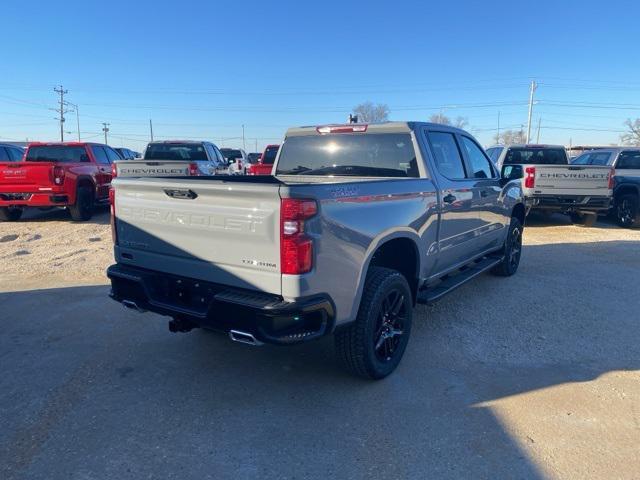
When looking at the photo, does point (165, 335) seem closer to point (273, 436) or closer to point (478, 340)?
point (273, 436)

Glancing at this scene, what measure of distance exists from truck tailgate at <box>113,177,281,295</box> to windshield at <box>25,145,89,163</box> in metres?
9.63

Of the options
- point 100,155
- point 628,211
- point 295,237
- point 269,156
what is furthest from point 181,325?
point 269,156

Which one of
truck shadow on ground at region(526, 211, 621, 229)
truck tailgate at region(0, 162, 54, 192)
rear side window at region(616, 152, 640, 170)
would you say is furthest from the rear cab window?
rear side window at region(616, 152, 640, 170)

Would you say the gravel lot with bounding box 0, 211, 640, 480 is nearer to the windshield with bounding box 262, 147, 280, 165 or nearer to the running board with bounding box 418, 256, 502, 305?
the running board with bounding box 418, 256, 502, 305

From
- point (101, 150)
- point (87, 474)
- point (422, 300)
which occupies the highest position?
point (101, 150)

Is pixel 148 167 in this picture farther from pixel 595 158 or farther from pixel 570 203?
pixel 595 158

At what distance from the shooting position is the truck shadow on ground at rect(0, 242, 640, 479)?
2734 millimetres

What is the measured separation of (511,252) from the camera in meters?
6.79

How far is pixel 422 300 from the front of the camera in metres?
4.25

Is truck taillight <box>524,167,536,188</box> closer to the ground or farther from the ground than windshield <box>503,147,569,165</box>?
closer to the ground

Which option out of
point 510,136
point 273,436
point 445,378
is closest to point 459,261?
point 445,378

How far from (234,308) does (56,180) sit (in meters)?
9.24

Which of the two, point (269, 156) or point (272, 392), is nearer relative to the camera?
point (272, 392)

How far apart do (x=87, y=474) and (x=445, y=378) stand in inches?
100
